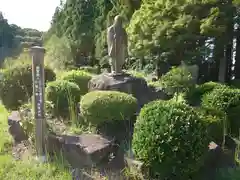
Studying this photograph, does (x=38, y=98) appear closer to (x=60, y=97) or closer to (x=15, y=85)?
(x=60, y=97)

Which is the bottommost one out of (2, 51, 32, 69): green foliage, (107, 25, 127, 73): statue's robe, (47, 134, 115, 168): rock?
(47, 134, 115, 168): rock

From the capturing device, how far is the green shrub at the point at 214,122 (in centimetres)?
528

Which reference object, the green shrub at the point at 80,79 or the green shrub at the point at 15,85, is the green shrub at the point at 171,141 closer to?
the green shrub at the point at 15,85

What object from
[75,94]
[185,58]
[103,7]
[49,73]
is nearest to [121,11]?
[103,7]

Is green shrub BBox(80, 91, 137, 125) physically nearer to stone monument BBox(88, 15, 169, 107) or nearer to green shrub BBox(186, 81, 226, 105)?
stone monument BBox(88, 15, 169, 107)

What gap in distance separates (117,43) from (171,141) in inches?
163

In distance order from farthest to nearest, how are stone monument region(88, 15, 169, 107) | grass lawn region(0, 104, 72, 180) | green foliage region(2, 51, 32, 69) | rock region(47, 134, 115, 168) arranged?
1. green foliage region(2, 51, 32, 69)
2. stone monument region(88, 15, 169, 107)
3. rock region(47, 134, 115, 168)
4. grass lawn region(0, 104, 72, 180)

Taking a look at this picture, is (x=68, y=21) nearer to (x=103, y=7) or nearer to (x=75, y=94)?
(x=103, y=7)

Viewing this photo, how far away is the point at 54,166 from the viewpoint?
4.91 m

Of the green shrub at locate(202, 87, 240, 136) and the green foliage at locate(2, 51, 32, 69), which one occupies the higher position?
the green foliage at locate(2, 51, 32, 69)

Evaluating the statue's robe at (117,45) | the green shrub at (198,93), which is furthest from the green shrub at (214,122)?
the statue's robe at (117,45)

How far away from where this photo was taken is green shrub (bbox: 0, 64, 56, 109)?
8305 millimetres

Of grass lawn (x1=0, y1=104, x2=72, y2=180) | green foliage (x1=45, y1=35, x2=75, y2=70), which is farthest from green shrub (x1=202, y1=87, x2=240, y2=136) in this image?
green foliage (x1=45, y1=35, x2=75, y2=70)

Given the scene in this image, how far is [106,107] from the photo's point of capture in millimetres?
5629
